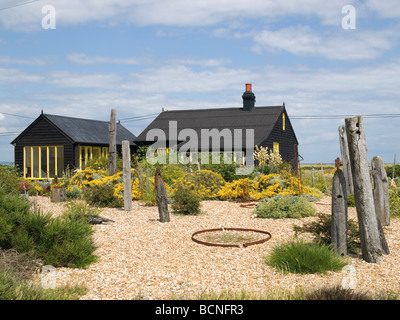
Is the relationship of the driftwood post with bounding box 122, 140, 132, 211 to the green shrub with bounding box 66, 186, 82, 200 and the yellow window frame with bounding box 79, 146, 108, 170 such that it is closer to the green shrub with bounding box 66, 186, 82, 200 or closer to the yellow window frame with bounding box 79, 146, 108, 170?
the green shrub with bounding box 66, 186, 82, 200

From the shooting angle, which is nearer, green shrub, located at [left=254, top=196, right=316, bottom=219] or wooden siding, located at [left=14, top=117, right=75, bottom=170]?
green shrub, located at [left=254, top=196, right=316, bottom=219]

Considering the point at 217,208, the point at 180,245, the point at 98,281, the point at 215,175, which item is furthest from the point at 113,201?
the point at 98,281

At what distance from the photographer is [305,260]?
5.84 meters

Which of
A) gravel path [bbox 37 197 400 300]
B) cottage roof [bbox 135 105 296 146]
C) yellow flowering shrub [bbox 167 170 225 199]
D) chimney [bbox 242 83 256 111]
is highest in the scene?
chimney [bbox 242 83 256 111]

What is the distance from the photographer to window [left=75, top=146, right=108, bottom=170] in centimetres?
2442

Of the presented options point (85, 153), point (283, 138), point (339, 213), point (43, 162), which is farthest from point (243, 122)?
point (339, 213)

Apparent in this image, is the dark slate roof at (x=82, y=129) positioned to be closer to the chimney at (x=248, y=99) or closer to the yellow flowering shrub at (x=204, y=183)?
the chimney at (x=248, y=99)

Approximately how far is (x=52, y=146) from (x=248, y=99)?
1336 cm

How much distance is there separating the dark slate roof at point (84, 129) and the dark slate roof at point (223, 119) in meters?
2.29

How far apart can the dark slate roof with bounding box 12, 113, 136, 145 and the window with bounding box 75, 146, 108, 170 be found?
643 mm

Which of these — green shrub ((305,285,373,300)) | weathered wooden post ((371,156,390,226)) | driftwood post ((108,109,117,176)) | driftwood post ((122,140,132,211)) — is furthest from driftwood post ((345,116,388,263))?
driftwood post ((108,109,117,176))

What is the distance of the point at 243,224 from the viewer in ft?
31.2

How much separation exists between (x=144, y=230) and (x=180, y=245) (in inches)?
58.7
